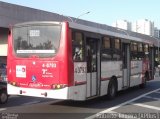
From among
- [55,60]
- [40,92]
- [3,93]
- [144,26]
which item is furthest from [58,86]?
[144,26]

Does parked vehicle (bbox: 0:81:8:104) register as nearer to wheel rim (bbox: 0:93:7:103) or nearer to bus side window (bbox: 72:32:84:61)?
wheel rim (bbox: 0:93:7:103)

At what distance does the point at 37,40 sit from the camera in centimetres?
1330

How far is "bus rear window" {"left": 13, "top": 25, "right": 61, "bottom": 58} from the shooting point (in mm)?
13047

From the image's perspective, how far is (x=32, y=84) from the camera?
13172 mm

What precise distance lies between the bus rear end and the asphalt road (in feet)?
2.17

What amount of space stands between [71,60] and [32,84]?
1.55 meters

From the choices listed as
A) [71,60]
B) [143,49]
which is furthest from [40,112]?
[143,49]

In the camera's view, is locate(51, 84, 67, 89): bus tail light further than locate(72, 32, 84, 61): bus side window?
No

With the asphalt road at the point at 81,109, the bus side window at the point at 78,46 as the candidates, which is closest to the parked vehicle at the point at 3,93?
the asphalt road at the point at 81,109

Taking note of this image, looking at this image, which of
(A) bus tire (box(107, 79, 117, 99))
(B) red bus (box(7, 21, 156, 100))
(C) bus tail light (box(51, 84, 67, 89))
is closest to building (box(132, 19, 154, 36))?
(A) bus tire (box(107, 79, 117, 99))

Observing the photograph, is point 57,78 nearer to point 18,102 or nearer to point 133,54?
point 18,102

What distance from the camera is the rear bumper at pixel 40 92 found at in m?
12.6

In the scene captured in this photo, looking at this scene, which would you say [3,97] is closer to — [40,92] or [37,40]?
[40,92]

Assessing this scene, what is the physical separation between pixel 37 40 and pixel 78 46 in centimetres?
140
